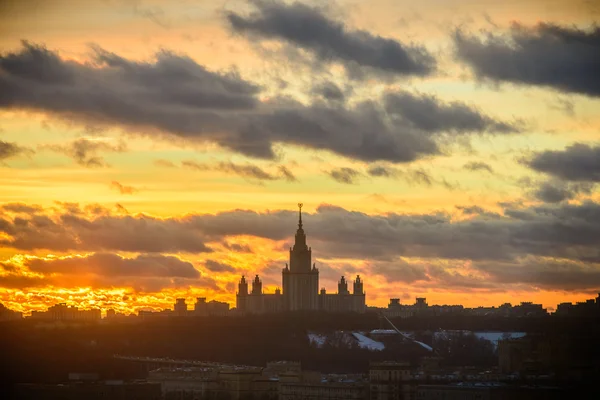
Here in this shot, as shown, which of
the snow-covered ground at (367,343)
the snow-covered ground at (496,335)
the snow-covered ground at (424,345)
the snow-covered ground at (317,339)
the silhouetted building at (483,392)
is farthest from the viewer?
the snow-covered ground at (317,339)

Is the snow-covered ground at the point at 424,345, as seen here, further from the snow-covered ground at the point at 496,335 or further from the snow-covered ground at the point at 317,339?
the snow-covered ground at the point at 317,339

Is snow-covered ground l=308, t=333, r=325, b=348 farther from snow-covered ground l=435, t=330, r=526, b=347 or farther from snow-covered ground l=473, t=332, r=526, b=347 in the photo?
snow-covered ground l=473, t=332, r=526, b=347

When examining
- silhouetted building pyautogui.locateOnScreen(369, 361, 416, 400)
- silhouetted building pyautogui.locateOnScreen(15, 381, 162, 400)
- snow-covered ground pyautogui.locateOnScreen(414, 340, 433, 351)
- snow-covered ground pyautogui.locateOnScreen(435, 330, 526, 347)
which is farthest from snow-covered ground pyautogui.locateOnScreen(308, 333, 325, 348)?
silhouetted building pyautogui.locateOnScreen(369, 361, 416, 400)

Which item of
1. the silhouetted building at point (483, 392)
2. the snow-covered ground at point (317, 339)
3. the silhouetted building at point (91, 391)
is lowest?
the silhouetted building at point (483, 392)

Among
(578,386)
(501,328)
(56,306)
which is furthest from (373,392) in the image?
(56,306)

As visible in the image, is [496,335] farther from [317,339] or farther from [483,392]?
[483,392]

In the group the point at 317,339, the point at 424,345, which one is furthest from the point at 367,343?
the point at 317,339

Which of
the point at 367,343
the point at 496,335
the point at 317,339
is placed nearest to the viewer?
the point at 496,335

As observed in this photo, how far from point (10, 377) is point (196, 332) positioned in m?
60.9

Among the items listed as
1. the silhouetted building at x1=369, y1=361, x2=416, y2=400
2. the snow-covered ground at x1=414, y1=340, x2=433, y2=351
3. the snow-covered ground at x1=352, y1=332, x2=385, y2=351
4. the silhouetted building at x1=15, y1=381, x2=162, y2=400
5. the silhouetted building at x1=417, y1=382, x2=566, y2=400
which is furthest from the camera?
the snow-covered ground at x1=352, y1=332, x2=385, y2=351

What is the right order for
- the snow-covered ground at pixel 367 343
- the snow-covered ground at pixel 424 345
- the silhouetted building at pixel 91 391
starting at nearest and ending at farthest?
the silhouetted building at pixel 91 391
the snow-covered ground at pixel 424 345
the snow-covered ground at pixel 367 343

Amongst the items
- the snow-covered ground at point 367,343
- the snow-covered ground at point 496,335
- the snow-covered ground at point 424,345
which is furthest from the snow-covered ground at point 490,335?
the snow-covered ground at point 367,343

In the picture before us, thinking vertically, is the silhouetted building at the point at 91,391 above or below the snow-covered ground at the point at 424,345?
below

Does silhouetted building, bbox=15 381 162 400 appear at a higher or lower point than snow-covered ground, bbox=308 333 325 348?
lower
